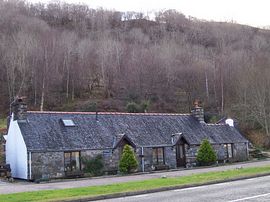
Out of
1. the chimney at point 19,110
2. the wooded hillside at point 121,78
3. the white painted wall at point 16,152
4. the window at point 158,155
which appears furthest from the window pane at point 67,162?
the wooded hillside at point 121,78

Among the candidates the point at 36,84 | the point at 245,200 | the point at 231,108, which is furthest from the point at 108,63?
the point at 245,200

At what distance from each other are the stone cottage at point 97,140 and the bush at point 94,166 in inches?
11.6

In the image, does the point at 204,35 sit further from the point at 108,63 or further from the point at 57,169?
the point at 57,169

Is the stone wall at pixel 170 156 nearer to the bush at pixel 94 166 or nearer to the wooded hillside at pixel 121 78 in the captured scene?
the bush at pixel 94 166

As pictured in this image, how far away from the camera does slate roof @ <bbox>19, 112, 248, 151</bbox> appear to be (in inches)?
1230

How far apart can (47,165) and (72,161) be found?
1990mm

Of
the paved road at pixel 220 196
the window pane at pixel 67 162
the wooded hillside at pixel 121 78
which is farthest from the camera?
the wooded hillside at pixel 121 78

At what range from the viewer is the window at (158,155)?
118 ft

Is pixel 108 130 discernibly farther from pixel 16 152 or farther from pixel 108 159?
pixel 16 152

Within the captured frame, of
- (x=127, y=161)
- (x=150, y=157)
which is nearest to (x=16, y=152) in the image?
(x=127, y=161)

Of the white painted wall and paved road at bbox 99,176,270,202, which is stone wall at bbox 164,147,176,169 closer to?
the white painted wall

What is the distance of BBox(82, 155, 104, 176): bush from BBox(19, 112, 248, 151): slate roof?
88 cm

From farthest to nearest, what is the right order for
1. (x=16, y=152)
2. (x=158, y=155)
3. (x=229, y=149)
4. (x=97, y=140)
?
(x=229, y=149), (x=158, y=155), (x=97, y=140), (x=16, y=152)

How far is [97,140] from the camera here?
3334 centimetres
